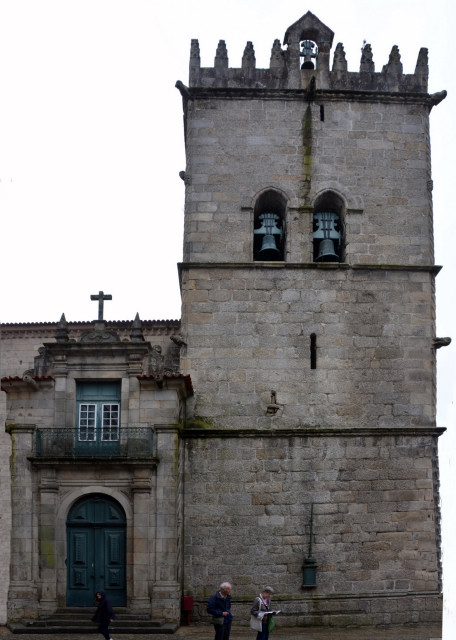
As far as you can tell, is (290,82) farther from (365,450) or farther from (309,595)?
(309,595)

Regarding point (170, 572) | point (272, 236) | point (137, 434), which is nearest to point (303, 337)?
point (272, 236)

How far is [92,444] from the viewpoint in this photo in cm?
1791

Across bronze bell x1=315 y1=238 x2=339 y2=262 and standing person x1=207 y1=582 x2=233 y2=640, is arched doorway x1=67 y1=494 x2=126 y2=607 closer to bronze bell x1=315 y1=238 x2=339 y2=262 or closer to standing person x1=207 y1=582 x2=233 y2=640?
standing person x1=207 y1=582 x2=233 y2=640

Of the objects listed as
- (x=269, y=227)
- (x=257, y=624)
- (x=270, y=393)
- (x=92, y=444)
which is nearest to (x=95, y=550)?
(x=92, y=444)

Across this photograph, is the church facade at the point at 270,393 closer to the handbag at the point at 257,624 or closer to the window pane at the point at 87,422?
the window pane at the point at 87,422

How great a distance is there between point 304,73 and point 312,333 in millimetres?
5594

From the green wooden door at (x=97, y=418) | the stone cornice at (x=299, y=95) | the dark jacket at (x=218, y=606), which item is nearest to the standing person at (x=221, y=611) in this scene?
the dark jacket at (x=218, y=606)

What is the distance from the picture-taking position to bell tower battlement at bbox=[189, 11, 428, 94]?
20750 millimetres

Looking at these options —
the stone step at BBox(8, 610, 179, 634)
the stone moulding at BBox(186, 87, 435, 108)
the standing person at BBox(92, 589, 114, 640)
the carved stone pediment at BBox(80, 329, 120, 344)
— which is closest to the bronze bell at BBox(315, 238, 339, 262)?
the stone moulding at BBox(186, 87, 435, 108)

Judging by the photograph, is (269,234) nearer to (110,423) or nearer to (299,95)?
(299,95)

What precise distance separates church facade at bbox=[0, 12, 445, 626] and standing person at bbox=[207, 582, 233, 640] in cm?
305

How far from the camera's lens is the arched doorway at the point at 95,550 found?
1753 cm

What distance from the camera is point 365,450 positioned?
62.2 feet

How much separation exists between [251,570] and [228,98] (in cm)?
947
